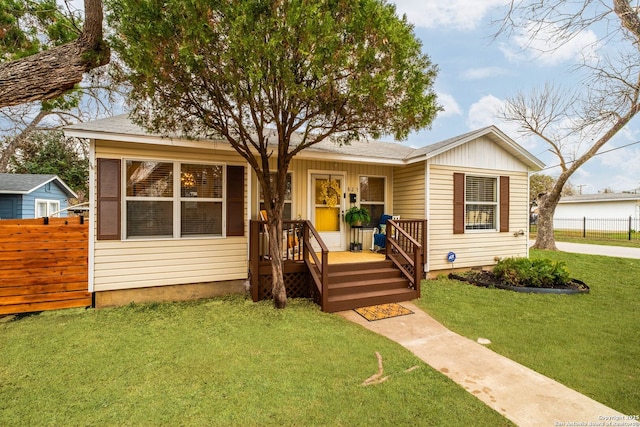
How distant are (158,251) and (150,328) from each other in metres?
1.62

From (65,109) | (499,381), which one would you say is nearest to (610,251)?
(499,381)

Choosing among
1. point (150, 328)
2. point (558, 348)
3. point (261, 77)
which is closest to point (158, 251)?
point (150, 328)

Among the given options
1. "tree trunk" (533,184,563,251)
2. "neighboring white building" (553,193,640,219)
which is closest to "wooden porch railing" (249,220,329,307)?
"tree trunk" (533,184,563,251)

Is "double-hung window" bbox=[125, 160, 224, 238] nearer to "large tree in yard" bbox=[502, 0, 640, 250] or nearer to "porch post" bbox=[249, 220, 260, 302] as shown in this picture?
→ "porch post" bbox=[249, 220, 260, 302]

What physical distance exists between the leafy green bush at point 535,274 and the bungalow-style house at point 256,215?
41.5 inches

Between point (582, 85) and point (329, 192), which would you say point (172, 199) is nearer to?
point (329, 192)

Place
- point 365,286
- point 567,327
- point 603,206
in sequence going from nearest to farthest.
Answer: point 567,327
point 365,286
point 603,206

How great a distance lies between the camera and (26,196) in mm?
11086

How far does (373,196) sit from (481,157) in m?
2.94

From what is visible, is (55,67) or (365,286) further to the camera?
(365,286)

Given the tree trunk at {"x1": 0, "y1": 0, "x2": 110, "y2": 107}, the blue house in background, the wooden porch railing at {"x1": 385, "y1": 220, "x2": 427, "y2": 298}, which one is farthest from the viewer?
the blue house in background

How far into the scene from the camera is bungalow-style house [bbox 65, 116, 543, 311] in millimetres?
5145

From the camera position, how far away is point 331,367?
3129 millimetres

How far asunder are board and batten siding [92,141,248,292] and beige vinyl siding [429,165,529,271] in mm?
4469
